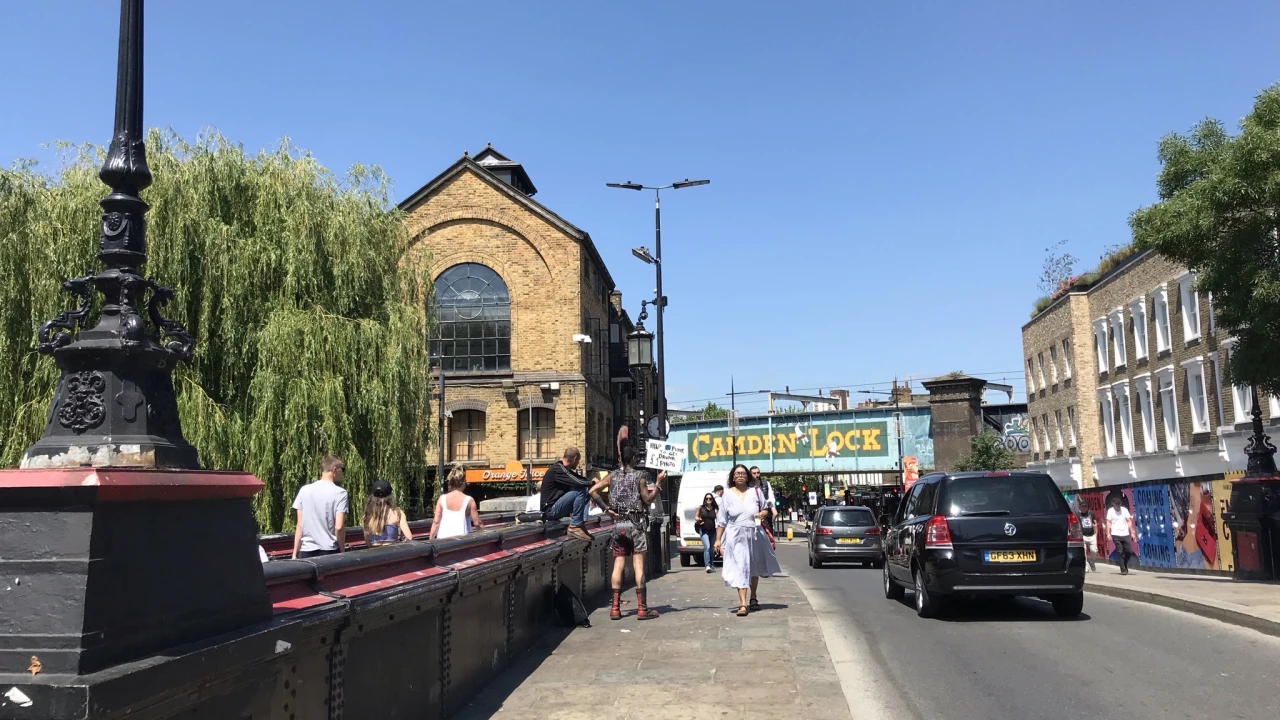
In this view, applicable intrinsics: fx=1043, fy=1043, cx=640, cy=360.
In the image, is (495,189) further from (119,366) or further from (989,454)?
(119,366)

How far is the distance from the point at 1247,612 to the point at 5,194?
19434 millimetres

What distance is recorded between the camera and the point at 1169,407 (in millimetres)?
33594

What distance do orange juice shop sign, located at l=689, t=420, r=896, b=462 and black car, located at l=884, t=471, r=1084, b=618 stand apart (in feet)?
143

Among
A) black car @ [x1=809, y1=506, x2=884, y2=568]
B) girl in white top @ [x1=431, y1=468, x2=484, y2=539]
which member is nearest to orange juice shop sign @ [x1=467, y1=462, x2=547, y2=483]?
black car @ [x1=809, y1=506, x2=884, y2=568]

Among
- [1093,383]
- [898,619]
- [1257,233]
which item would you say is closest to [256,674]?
[898,619]

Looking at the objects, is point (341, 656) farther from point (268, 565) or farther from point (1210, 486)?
point (1210, 486)

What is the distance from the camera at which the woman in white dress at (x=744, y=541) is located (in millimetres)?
11906

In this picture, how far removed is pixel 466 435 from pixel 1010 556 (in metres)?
31.4

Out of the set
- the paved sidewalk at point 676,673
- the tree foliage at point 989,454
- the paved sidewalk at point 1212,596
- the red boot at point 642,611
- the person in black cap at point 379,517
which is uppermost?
the tree foliage at point 989,454

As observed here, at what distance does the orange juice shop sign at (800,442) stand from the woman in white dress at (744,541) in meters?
43.1

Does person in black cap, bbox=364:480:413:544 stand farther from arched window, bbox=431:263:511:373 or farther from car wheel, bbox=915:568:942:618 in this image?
arched window, bbox=431:263:511:373

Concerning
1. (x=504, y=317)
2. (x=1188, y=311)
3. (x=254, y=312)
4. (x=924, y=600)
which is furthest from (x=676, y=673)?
(x=504, y=317)

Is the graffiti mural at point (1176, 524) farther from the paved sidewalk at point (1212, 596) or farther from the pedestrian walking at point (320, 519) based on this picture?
the pedestrian walking at point (320, 519)

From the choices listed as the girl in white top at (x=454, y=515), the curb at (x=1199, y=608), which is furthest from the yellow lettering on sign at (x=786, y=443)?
the girl in white top at (x=454, y=515)
